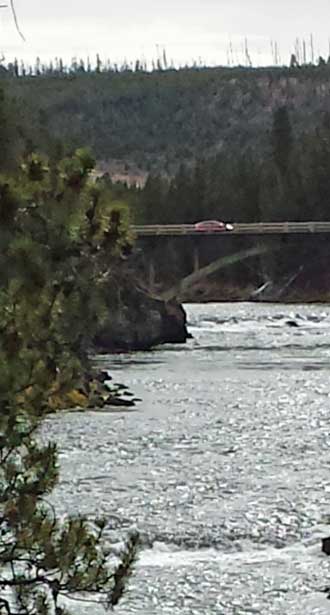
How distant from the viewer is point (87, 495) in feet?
69.5

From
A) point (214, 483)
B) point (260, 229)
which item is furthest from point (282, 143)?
point (214, 483)

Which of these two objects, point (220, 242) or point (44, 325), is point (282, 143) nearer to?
point (220, 242)

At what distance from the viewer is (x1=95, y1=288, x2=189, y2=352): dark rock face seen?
58594mm

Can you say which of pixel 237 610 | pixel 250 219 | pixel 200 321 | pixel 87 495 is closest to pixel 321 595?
pixel 237 610

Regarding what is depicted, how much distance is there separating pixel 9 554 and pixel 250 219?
111 metres

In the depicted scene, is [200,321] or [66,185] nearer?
[66,185]

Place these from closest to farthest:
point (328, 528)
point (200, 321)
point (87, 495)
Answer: point (328, 528) → point (87, 495) → point (200, 321)

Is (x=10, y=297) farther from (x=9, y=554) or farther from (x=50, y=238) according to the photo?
(x=9, y=554)

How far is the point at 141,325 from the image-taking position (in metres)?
60.7

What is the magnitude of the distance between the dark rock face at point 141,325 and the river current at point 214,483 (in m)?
13.5

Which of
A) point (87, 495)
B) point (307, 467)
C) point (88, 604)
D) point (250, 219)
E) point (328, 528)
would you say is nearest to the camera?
point (88, 604)

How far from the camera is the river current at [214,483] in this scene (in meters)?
16.0

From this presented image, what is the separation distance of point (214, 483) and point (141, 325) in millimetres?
38191

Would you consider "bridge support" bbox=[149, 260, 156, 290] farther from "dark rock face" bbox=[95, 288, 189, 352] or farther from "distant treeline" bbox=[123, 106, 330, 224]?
"dark rock face" bbox=[95, 288, 189, 352]
